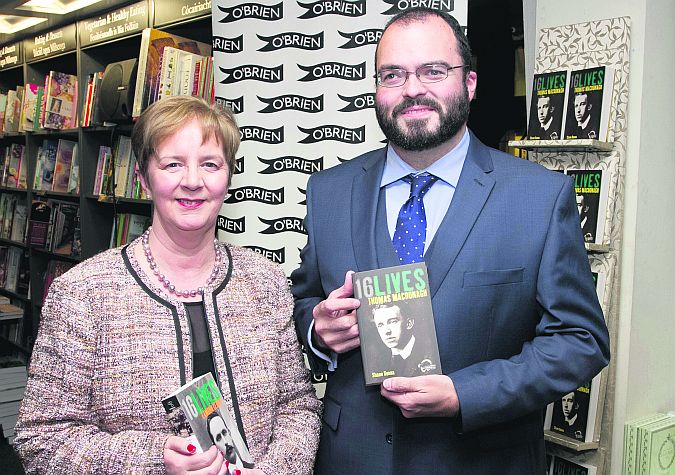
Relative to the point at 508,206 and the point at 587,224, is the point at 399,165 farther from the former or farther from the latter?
the point at 587,224

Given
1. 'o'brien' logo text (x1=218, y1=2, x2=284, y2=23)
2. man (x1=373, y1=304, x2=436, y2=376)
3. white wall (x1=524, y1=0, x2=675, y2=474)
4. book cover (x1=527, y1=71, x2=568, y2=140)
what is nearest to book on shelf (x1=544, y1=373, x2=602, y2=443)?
white wall (x1=524, y1=0, x2=675, y2=474)

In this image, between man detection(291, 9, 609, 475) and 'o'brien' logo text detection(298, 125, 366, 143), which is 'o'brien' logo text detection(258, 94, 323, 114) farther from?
man detection(291, 9, 609, 475)

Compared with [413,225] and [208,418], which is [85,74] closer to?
[413,225]

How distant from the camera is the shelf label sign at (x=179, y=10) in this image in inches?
157

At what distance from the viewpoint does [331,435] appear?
1.77 m

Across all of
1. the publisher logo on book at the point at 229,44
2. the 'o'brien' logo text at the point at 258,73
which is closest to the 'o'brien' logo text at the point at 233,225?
the 'o'brien' logo text at the point at 258,73

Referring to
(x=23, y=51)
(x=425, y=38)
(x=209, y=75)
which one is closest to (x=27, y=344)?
(x=23, y=51)

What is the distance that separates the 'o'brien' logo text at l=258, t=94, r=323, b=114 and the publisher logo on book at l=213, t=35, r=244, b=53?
0.26 meters

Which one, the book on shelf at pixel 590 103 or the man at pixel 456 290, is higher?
the book on shelf at pixel 590 103

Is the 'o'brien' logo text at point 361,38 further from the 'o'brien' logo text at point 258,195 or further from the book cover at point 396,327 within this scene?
the book cover at point 396,327

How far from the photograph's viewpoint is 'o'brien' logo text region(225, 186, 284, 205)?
10.6ft

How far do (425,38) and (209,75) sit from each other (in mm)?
2221

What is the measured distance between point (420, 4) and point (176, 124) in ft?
5.77

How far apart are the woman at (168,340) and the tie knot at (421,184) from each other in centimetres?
42
